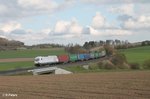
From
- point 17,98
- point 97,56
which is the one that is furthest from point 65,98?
point 97,56

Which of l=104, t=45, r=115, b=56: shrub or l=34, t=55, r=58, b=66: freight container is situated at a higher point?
l=104, t=45, r=115, b=56: shrub

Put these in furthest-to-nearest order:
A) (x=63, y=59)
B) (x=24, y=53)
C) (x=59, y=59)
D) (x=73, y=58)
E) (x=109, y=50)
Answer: (x=24, y=53), (x=109, y=50), (x=73, y=58), (x=63, y=59), (x=59, y=59)

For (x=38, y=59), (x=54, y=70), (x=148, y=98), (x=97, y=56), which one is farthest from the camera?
(x=97, y=56)

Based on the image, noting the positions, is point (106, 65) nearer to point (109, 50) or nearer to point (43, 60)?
point (43, 60)

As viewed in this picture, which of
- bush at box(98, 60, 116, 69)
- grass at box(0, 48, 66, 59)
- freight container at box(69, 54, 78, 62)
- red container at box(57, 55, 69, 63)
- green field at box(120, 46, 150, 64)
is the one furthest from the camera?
grass at box(0, 48, 66, 59)

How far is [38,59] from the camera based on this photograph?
87.6 metres

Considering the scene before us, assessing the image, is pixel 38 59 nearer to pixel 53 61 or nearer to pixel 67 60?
pixel 53 61

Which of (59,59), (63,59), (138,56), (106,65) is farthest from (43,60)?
(138,56)

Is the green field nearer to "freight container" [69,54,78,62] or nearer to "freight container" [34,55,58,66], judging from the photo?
"freight container" [69,54,78,62]

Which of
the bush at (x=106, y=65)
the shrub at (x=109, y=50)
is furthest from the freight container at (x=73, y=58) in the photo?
the shrub at (x=109, y=50)

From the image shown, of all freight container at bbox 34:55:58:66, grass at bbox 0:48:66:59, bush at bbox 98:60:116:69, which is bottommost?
bush at bbox 98:60:116:69

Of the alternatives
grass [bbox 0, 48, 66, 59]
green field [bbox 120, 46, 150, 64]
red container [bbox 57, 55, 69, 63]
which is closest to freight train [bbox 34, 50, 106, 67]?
red container [bbox 57, 55, 69, 63]

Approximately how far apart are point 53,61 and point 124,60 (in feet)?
64.3

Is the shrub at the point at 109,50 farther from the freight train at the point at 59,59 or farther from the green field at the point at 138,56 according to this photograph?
the freight train at the point at 59,59
